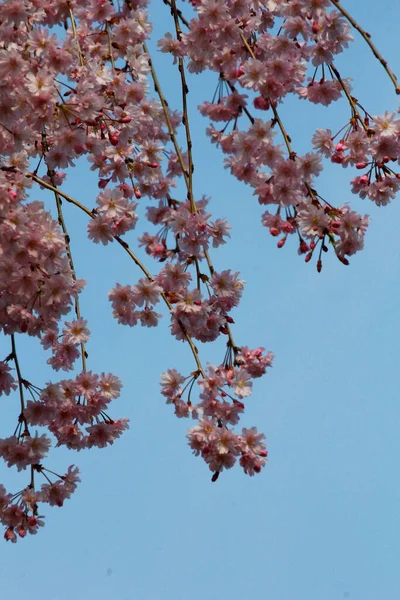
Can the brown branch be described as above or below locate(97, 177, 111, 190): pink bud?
below

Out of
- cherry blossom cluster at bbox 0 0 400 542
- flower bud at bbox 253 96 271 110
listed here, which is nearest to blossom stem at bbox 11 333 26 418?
cherry blossom cluster at bbox 0 0 400 542

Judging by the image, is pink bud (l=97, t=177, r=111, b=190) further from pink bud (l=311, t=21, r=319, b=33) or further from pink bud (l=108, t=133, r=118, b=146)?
pink bud (l=311, t=21, r=319, b=33)

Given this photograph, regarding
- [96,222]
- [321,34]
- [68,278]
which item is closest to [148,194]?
[96,222]

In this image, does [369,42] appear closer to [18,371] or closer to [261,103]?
[261,103]

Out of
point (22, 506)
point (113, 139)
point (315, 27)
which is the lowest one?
point (22, 506)

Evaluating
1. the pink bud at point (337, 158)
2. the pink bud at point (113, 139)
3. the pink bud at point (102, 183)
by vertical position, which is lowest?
the pink bud at point (113, 139)

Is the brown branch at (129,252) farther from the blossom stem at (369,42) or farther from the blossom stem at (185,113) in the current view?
the blossom stem at (369,42)

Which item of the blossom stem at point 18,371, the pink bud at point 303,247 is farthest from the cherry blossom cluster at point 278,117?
the blossom stem at point 18,371

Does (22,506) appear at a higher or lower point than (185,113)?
lower

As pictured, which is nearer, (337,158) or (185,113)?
(337,158)

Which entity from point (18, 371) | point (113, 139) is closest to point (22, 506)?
point (18, 371)

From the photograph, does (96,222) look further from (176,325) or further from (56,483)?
(56,483)

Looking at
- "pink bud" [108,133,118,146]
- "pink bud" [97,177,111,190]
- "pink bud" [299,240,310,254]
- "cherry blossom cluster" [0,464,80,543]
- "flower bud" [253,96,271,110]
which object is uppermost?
"flower bud" [253,96,271,110]

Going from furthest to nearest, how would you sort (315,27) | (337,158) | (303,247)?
(315,27)
(337,158)
(303,247)
